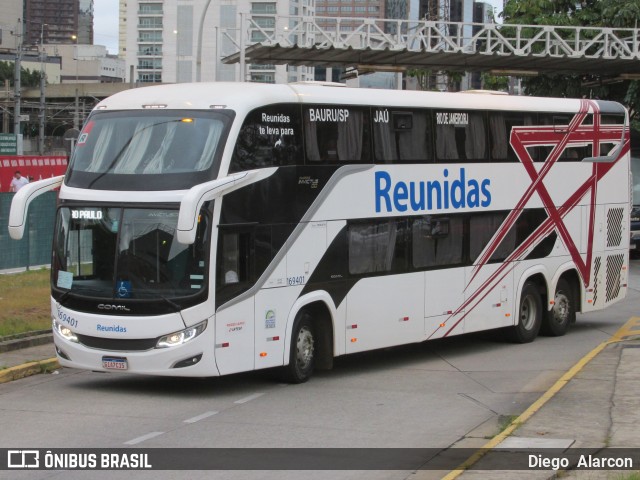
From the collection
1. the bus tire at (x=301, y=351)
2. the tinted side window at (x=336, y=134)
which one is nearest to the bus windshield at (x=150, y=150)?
the tinted side window at (x=336, y=134)

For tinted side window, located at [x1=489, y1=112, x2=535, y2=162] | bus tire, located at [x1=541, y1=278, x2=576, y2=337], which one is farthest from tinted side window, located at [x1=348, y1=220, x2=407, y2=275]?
bus tire, located at [x1=541, y1=278, x2=576, y2=337]

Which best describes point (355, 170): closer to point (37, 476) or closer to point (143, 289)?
point (143, 289)

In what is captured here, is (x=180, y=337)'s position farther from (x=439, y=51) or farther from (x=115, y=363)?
(x=439, y=51)

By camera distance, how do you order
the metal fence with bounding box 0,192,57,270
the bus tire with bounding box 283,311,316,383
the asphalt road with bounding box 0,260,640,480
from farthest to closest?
the metal fence with bounding box 0,192,57,270 < the bus tire with bounding box 283,311,316,383 < the asphalt road with bounding box 0,260,640,480

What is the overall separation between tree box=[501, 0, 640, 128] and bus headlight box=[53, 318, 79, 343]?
3534 cm

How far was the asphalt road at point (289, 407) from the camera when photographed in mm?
10734

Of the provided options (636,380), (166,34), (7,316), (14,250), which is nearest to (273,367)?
(636,380)

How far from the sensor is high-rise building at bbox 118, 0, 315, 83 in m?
126

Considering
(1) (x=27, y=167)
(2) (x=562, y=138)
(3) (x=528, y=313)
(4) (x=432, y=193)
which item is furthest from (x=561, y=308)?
(1) (x=27, y=167)

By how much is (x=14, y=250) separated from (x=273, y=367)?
1306 centimetres

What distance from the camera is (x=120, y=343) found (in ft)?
42.4

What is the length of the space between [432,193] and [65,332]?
19.5 ft

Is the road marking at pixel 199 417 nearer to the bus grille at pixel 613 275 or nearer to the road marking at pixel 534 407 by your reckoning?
the road marking at pixel 534 407

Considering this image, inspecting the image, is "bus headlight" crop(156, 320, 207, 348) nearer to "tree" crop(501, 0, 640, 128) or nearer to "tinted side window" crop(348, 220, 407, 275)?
"tinted side window" crop(348, 220, 407, 275)
